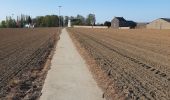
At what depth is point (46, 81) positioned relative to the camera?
41.4 feet

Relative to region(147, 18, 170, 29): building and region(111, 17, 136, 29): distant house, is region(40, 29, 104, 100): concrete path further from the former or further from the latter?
region(111, 17, 136, 29): distant house

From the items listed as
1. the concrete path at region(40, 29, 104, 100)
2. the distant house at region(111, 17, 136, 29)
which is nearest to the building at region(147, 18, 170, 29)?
the distant house at region(111, 17, 136, 29)

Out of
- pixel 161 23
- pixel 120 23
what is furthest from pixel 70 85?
pixel 120 23

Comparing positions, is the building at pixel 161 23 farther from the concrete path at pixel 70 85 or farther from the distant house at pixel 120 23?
the concrete path at pixel 70 85

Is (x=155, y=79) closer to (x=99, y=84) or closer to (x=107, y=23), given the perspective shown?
(x=99, y=84)

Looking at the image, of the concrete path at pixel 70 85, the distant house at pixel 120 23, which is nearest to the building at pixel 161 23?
the distant house at pixel 120 23

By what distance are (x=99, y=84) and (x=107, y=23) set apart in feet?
562

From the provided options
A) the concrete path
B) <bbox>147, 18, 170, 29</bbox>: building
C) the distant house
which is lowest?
the distant house

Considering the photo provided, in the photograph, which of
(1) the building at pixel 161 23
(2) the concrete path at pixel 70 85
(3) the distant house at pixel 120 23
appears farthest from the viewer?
(3) the distant house at pixel 120 23

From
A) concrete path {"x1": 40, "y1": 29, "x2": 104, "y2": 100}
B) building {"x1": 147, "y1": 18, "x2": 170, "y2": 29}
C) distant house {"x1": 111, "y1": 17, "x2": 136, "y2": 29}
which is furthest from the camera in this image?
distant house {"x1": 111, "y1": 17, "x2": 136, "y2": 29}

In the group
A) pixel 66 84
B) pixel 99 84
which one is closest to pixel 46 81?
pixel 66 84

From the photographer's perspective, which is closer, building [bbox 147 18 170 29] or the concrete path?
the concrete path

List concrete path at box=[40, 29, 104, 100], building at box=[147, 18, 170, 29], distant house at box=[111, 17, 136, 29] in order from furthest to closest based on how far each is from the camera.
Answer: distant house at box=[111, 17, 136, 29] → building at box=[147, 18, 170, 29] → concrete path at box=[40, 29, 104, 100]

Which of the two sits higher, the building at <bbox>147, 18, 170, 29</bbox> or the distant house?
the building at <bbox>147, 18, 170, 29</bbox>
